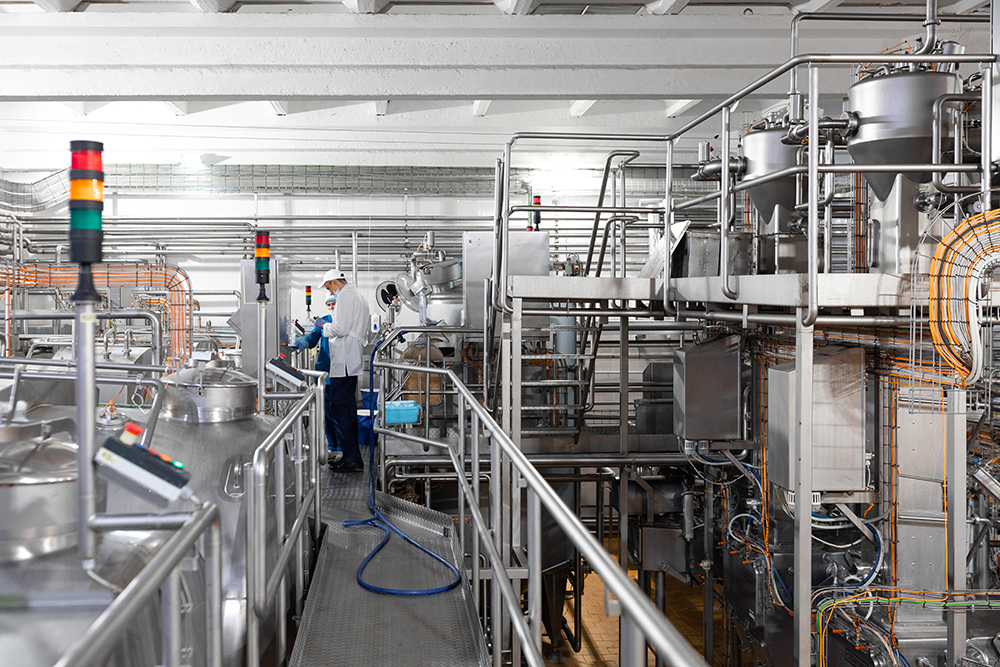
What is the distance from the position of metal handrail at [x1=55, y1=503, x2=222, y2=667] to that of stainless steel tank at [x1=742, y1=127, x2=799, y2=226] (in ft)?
11.7

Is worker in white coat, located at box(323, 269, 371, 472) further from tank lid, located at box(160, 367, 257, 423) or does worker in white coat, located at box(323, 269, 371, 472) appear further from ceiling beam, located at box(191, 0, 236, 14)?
ceiling beam, located at box(191, 0, 236, 14)

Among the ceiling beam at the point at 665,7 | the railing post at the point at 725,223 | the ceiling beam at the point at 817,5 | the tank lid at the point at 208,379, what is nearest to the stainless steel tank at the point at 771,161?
the railing post at the point at 725,223

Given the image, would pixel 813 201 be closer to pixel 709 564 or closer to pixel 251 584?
pixel 251 584

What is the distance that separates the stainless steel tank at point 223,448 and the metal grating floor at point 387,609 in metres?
0.27

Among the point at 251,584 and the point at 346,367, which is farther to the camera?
the point at 346,367

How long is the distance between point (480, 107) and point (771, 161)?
17.2 feet

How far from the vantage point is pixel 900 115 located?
3.08m

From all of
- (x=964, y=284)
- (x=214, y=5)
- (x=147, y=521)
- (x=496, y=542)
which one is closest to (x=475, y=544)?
(x=496, y=542)

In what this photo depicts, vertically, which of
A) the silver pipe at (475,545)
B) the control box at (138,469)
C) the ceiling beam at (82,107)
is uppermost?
the ceiling beam at (82,107)

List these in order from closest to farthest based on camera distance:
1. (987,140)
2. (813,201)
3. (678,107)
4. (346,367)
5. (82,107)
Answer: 1. (813,201)
2. (987,140)
3. (346,367)
4. (678,107)
5. (82,107)

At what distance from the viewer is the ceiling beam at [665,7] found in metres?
5.43

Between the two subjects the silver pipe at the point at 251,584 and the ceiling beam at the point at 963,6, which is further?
the ceiling beam at the point at 963,6

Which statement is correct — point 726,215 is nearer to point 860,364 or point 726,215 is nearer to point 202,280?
point 860,364

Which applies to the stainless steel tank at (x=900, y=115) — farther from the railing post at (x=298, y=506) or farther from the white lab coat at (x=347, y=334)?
the white lab coat at (x=347, y=334)
